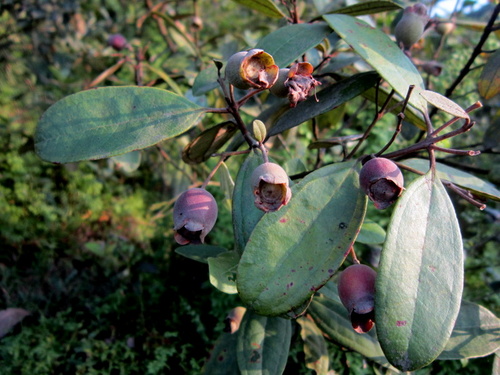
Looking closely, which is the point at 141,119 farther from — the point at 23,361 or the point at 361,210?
the point at 23,361

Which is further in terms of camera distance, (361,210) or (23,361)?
(23,361)

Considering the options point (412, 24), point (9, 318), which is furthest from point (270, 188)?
point (9, 318)

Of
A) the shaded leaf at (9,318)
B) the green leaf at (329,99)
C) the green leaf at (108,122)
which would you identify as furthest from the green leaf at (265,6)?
the shaded leaf at (9,318)

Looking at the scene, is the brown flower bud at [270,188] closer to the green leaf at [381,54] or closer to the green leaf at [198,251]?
the green leaf at [381,54]

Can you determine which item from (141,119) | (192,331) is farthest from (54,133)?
(192,331)

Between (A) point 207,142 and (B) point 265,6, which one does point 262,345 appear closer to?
(A) point 207,142
